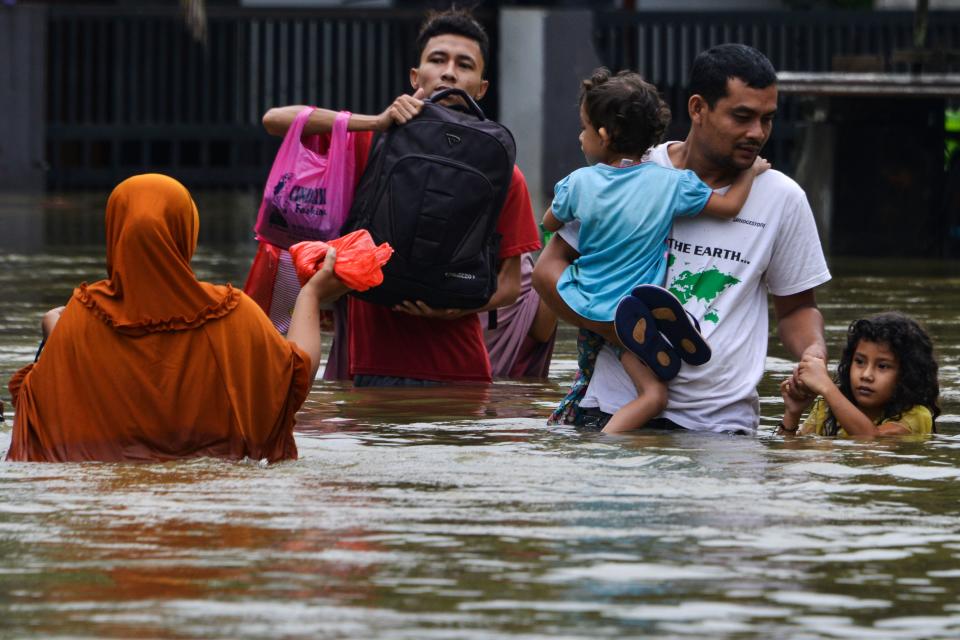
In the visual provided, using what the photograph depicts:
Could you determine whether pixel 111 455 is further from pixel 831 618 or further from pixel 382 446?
pixel 831 618

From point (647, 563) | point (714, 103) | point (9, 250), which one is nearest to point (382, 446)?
point (714, 103)

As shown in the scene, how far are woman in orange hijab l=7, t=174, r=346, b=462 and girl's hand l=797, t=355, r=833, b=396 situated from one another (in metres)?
1.61

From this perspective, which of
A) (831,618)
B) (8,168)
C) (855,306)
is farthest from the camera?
(8,168)

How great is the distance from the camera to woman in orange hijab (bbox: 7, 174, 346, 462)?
5.93 meters

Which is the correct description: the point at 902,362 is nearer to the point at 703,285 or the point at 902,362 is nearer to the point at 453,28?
the point at 703,285

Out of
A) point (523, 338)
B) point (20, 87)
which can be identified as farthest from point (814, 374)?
point (20, 87)

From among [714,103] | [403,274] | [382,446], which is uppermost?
[714,103]

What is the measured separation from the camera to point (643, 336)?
21.1ft

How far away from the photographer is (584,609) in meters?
4.62

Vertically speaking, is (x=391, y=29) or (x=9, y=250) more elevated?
(x=391, y=29)

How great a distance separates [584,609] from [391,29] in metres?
20.0

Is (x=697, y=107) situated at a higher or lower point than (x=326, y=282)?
higher

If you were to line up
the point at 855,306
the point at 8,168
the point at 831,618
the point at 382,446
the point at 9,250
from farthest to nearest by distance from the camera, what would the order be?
the point at 8,168 < the point at 9,250 < the point at 855,306 < the point at 382,446 < the point at 831,618

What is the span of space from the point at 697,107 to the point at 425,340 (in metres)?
1.81
